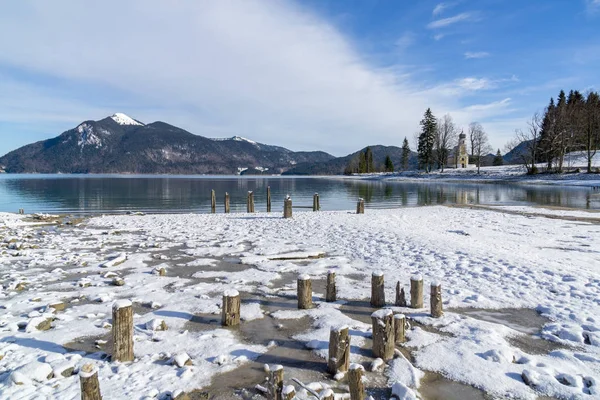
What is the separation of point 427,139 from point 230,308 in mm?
96944

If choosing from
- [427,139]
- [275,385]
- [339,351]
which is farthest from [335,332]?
[427,139]

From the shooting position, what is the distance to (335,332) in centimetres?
469

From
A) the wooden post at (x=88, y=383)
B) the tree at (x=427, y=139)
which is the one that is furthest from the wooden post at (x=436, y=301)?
the tree at (x=427, y=139)

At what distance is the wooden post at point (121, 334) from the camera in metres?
4.89

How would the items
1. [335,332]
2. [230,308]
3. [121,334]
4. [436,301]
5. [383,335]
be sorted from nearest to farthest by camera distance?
[335,332] < [121,334] < [383,335] < [230,308] < [436,301]

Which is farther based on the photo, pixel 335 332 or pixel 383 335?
pixel 383 335

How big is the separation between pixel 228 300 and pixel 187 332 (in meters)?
0.85

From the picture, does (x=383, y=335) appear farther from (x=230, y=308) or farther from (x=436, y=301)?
(x=230, y=308)

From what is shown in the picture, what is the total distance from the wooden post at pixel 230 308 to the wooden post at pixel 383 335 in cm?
254

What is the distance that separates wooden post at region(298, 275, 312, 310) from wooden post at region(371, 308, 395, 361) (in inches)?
83.2

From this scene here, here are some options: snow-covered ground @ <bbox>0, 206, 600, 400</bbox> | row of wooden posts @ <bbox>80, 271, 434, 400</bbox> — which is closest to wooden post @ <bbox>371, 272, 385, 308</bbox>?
row of wooden posts @ <bbox>80, 271, 434, 400</bbox>

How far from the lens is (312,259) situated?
36.1 ft

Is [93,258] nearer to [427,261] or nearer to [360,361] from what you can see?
[360,361]

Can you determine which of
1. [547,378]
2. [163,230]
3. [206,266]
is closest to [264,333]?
[547,378]
